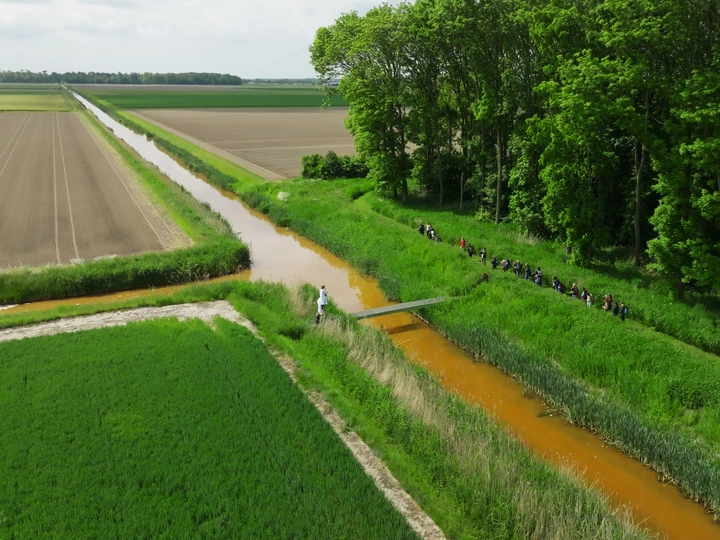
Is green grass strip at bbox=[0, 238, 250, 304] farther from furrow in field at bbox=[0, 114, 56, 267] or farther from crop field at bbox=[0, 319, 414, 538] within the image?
crop field at bbox=[0, 319, 414, 538]

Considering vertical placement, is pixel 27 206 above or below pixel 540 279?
above

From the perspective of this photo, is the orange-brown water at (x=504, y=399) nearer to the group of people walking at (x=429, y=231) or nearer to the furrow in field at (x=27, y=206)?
the group of people walking at (x=429, y=231)

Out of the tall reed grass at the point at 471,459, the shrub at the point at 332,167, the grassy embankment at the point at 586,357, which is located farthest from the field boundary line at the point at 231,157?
the tall reed grass at the point at 471,459

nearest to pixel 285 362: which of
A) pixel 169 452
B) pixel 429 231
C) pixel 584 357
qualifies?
pixel 169 452

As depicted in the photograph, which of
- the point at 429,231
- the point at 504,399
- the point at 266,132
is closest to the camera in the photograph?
the point at 504,399

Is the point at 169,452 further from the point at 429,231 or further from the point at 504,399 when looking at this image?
the point at 429,231

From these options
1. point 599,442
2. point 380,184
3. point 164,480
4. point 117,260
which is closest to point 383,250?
point 380,184
